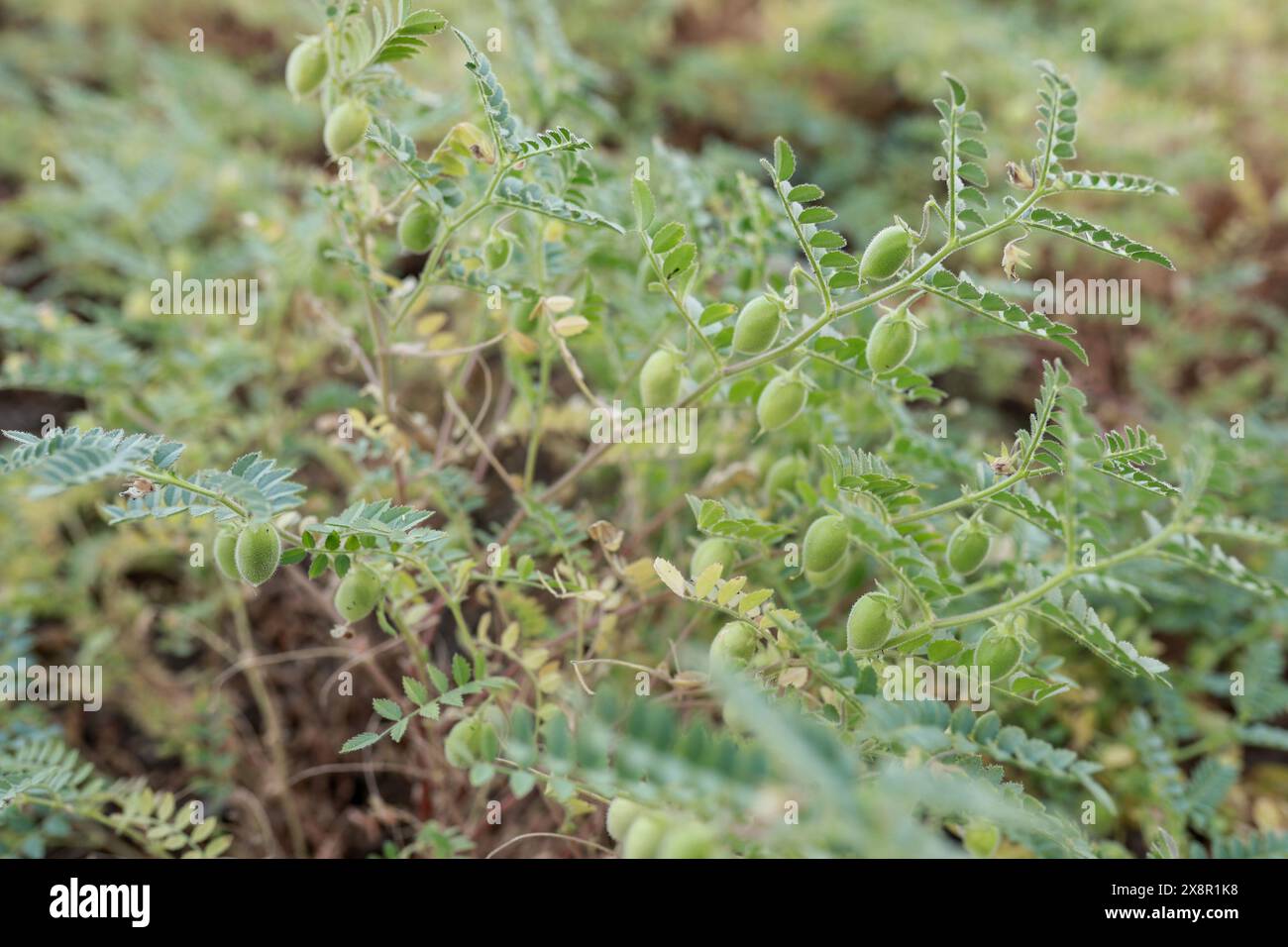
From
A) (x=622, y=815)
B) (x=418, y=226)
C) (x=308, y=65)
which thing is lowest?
(x=622, y=815)

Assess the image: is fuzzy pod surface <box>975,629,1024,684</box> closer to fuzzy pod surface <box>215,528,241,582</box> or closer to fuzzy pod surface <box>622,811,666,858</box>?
fuzzy pod surface <box>622,811,666,858</box>

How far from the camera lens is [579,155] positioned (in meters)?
0.77

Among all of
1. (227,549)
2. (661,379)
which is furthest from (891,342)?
(227,549)

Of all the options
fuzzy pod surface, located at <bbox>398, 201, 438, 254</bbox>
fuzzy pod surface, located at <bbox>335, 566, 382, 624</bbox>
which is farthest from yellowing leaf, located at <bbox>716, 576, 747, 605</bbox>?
fuzzy pod surface, located at <bbox>398, 201, 438, 254</bbox>

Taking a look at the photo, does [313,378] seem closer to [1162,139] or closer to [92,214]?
[92,214]

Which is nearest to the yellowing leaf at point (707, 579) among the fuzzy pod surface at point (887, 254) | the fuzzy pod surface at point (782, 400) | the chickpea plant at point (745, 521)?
the chickpea plant at point (745, 521)

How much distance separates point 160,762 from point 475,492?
0.58m

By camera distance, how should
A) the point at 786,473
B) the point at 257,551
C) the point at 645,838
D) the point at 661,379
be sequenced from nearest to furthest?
the point at 645,838 → the point at 257,551 → the point at 661,379 → the point at 786,473

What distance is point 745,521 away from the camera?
2.21ft

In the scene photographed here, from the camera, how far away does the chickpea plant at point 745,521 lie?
0.51 m

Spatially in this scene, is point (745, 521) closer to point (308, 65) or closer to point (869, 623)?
point (869, 623)

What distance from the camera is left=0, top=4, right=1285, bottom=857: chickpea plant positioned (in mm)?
506

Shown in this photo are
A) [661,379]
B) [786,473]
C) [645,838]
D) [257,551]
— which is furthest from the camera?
[786,473]

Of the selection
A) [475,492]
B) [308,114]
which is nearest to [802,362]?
[475,492]
